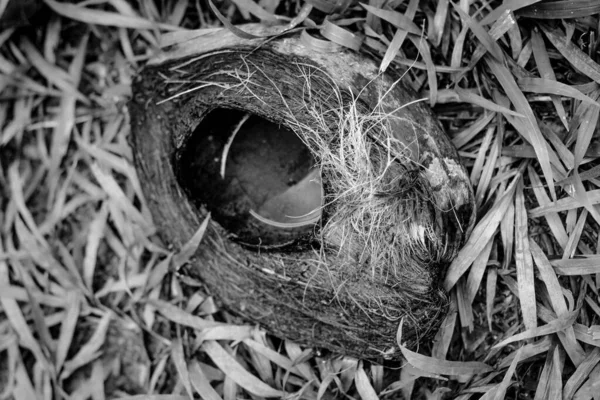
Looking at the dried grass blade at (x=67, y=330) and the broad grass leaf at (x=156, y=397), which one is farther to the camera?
the dried grass blade at (x=67, y=330)

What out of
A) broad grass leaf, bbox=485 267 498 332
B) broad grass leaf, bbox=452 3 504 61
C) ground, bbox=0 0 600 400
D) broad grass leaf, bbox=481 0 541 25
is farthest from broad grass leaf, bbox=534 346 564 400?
broad grass leaf, bbox=481 0 541 25

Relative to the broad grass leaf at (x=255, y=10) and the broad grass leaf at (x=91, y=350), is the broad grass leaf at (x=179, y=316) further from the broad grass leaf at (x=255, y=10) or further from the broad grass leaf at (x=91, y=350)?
the broad grass leaf at (x=255, y=10)

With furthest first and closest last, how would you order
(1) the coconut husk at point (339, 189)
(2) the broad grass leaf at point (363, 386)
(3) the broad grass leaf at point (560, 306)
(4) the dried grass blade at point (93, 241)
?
(4) the dried grass blade at point (93, 241), (2) the broad grass leaf at point (363, 386), (3) the broad grass leaf at point (560, 306), (1) the coconut husk at point (339, 189)

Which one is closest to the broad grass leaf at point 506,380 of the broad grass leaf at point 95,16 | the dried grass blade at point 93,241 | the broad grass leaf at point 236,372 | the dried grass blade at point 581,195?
the dried grass blade at point 581,195

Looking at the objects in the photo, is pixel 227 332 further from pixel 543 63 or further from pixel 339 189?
pixel 543 63

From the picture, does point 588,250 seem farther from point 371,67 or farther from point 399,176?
point 371,67

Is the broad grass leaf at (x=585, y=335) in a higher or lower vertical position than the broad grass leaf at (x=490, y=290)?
lower

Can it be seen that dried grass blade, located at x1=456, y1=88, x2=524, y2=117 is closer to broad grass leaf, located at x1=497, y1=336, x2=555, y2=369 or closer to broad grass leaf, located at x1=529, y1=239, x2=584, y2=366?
broad grass leaf, located at x1=529, y1=239, x2=584, y2=366
